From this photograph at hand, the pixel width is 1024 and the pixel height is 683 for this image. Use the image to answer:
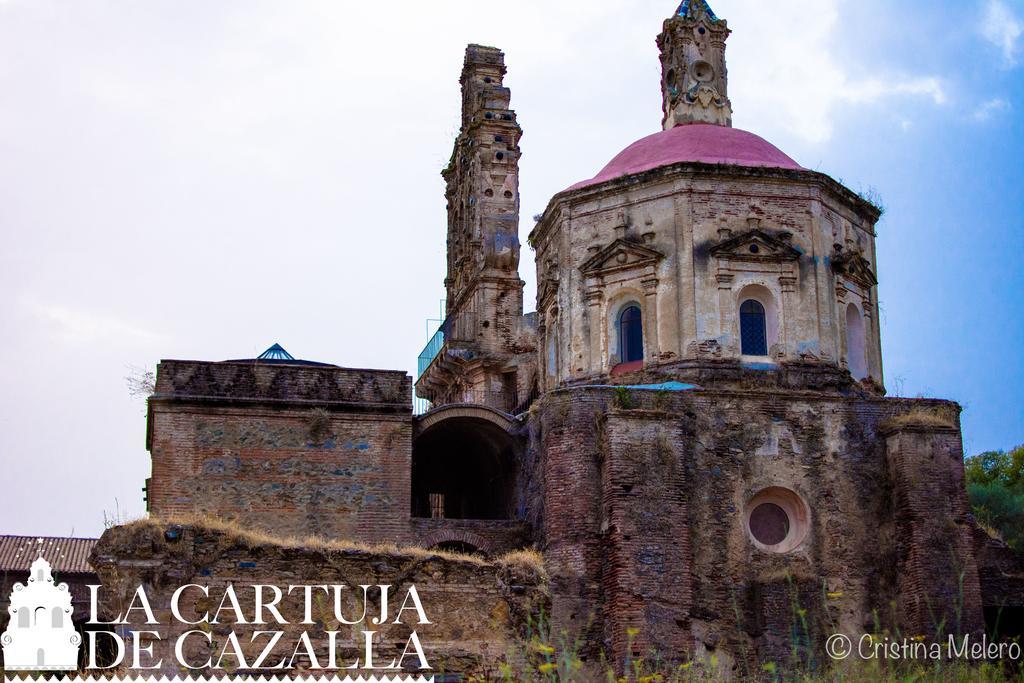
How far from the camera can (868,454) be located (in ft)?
80.6

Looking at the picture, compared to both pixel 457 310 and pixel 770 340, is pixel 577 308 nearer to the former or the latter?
pixel 770 340

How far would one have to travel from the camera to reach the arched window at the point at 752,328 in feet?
85.3

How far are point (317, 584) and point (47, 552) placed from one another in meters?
22.4

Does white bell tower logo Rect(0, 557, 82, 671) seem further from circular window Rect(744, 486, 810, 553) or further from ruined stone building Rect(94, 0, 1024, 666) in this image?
circular window Rect(744, 486, 810, 553)

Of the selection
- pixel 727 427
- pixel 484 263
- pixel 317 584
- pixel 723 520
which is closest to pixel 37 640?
pixel 317 584

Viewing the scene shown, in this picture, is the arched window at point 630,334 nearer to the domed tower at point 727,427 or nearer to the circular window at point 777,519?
the domed tower at point 727,427

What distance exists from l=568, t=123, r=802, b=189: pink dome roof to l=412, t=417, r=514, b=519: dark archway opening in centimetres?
567

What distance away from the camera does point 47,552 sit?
41219mm

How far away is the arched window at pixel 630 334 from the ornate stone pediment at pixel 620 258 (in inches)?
33.5

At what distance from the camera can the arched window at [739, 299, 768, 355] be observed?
85.3 feet

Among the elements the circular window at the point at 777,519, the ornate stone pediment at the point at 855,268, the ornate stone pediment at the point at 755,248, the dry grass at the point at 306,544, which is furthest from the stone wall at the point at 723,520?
the ornate stone pediment at the point at 855,268

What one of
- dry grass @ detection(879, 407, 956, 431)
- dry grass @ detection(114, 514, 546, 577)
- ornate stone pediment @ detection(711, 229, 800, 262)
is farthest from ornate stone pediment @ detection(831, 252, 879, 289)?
dry grass @ detection(114, 514, 546, 577)

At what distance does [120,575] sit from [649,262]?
11.3m

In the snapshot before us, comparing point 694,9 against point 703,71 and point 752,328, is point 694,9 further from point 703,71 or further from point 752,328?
→ point 752,328
